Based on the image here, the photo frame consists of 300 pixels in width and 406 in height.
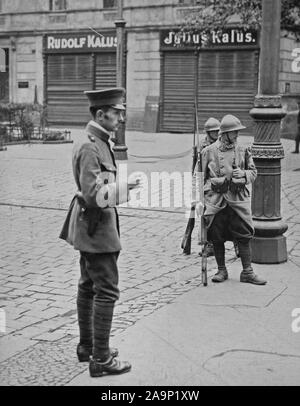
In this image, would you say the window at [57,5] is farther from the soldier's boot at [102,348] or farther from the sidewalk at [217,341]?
the soldier's boot at [102,348]

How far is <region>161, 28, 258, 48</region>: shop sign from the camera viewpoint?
25.2 meters

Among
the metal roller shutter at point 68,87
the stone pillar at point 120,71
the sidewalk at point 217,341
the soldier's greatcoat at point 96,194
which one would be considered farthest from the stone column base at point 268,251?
the metal roller shutter at point 68,87

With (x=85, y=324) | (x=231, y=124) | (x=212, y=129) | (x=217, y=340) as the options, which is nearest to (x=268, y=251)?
(x=212, y=129)

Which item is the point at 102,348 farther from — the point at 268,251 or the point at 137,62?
the point at 137,62

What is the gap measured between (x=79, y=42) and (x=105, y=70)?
5.56ft

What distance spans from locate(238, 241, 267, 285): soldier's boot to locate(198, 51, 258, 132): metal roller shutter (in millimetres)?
19351

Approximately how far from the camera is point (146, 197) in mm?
12055

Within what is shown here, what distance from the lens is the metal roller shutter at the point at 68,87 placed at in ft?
98.0

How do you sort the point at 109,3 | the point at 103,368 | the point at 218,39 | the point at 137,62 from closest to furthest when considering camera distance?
1. the point at 103,368
2. the point at 218,39
3. the point at 137,62
4. the point at 109,3

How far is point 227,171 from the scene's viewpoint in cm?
689

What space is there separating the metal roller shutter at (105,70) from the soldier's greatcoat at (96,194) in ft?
81.6

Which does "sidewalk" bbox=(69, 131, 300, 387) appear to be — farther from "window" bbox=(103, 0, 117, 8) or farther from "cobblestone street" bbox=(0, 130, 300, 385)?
"window" bbox=(103, 0, 117, 8)

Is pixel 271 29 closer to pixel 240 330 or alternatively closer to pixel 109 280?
pixel 240 330
